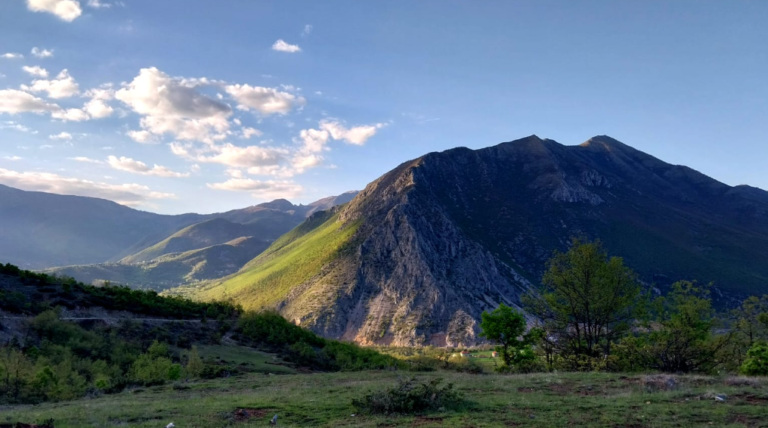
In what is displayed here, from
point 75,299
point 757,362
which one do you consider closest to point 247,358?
point 75,299

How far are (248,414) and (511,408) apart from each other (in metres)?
11.1

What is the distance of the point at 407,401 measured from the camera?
→ 1747 cm

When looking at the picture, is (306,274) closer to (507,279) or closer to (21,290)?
(507,279)

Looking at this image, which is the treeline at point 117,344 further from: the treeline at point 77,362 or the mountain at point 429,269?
the mountain at point 429,269

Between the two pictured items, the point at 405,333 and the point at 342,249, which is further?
the point at 342,249

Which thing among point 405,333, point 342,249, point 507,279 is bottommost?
point 405,333

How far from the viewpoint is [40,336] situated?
39.0 metres

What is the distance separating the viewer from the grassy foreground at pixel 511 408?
1448 cm

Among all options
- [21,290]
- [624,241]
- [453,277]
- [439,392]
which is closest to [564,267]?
[439,392]

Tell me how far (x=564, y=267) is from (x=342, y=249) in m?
139

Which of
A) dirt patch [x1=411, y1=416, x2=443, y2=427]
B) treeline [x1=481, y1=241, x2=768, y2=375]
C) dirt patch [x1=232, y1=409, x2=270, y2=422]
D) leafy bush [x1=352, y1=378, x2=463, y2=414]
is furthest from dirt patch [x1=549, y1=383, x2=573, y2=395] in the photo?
dirt patch [x1=232, y1=409, x2=270, y2=422]

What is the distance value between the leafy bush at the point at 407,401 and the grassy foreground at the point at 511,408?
77cm

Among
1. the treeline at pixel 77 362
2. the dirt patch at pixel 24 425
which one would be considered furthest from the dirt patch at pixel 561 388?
the treeline at pixel 77 362

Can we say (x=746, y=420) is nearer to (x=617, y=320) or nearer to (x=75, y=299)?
(x=617, y=320)
